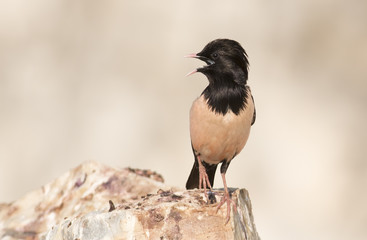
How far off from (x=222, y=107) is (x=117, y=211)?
161 cm

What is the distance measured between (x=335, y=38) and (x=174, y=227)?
43.0 ft

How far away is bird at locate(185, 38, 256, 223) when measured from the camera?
22.6 ft

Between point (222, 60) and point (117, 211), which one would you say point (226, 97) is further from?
point (117, 211)

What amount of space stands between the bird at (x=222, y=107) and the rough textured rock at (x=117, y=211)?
53 centimetres

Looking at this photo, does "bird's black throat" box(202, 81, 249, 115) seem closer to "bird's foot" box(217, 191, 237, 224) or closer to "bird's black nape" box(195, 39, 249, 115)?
"bird's black nape" box(195, 39, 249, 115)

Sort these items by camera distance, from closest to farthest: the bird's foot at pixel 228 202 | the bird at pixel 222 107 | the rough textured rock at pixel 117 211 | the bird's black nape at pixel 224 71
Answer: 1. the rough textured rock at pixel 117 211
2. the bird's foot at pixel 228 202
3. the bird at pixel 222 107
4. the bird's black nape at pixel 224 71

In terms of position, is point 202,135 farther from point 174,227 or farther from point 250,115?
point 174,227

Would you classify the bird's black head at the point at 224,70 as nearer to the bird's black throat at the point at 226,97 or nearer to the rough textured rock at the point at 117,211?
the bird's black throat at the point at 226,97

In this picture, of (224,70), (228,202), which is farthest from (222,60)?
(228,202)

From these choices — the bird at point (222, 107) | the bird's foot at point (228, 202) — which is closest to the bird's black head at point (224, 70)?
the bird at point (222, 107)

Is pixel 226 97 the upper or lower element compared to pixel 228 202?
upper

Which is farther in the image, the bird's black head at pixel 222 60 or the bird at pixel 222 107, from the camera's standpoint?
the bird's black head at pixel 222 60

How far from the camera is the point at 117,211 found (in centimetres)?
636

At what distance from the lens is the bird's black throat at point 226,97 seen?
6.91 m
